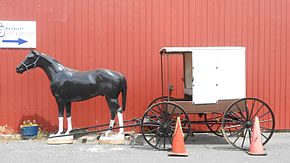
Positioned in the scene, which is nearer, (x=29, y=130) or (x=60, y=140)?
(x=60, y=140)

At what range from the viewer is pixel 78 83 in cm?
795

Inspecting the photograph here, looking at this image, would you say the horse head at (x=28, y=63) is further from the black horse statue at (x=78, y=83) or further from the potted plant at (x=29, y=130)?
the potted plant at (x=29, y=130)

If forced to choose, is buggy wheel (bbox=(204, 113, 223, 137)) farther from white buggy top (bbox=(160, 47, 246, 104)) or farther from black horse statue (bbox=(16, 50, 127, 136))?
black horse statue (bbox=(16, 50, 127, 136))

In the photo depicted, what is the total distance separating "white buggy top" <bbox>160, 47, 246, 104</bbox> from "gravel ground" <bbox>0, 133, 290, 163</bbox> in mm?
1077

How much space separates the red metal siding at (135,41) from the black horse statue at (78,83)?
2.76 ft

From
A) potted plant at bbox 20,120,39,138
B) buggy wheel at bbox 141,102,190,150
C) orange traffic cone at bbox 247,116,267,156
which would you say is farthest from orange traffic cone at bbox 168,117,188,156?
potted plant at bbox 20,120,39,138

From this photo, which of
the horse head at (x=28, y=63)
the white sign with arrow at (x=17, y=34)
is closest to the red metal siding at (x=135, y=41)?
the white sign with arrow at (x=17, y=34)

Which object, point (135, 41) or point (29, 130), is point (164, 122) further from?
point (29, 130)

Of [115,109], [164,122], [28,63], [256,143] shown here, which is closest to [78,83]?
[115,109]

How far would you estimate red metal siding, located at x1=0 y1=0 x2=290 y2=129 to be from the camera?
8812 millimetres

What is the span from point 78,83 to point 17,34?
218 centimetres

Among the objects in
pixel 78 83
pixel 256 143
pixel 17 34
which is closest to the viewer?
pixel 256 143

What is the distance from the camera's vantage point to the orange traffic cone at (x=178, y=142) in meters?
6.78

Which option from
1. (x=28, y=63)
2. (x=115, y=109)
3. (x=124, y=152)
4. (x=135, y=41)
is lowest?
(x=124, y=152)
